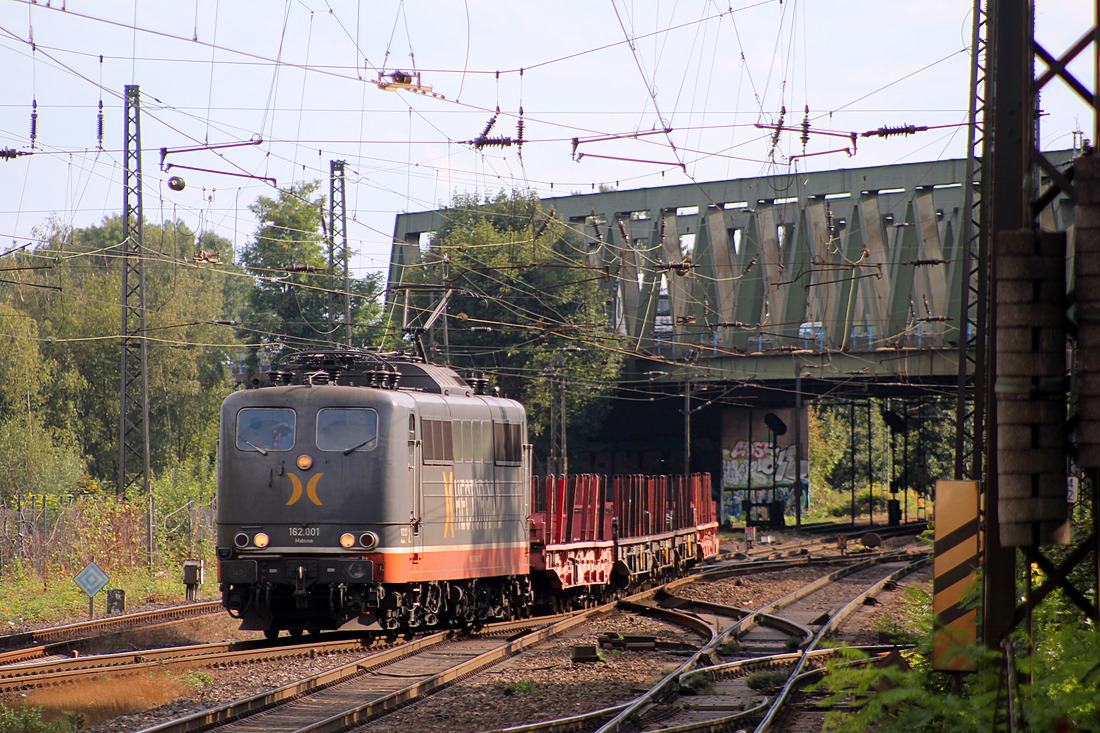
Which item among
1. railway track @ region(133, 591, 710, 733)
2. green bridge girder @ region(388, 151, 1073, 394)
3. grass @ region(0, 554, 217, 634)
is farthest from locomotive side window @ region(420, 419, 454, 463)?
green bridge girder @ region(388, 151, 1073, 394)

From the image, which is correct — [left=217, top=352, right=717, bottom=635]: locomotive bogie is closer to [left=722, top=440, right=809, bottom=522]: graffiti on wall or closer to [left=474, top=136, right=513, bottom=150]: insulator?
[left=474, top=136, right=513, bottom=150]: insulator

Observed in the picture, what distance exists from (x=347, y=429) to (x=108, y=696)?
15.9 ft

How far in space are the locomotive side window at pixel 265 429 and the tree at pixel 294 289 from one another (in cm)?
3816

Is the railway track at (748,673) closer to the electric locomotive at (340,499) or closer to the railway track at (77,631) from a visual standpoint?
the electric locomotive at (340,499)

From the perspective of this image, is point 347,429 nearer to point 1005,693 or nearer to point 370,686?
point 370,686

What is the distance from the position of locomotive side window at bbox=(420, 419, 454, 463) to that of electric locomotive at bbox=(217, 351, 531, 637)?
0.02m

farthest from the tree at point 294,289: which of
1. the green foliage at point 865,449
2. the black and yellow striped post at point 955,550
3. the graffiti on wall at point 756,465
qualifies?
the black and yellow striped post at point 955,550

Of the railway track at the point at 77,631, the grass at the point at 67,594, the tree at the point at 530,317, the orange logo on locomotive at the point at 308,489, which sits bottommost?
the grass at the point at 67,594

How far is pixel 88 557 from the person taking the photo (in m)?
26.8

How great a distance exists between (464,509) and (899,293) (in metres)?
39.4

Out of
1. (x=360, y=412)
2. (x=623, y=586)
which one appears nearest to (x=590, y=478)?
(x=623, y=586)

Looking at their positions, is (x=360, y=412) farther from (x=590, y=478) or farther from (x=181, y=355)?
(x=181, y=355)

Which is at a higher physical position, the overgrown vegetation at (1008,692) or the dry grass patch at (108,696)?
the overgrown vegetation at (1008,692)

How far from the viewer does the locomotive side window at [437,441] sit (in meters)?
16.3
